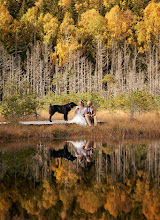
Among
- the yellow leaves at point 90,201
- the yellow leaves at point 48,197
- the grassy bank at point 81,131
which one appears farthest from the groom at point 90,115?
the yellow leaves at point 90,201

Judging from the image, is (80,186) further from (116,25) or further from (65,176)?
(116,25)

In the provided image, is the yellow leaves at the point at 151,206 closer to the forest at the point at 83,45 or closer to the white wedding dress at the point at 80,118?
the white wedding dress at the point at 80,118

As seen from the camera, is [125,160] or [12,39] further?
[12,39]

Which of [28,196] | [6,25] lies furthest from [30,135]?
[6,25]

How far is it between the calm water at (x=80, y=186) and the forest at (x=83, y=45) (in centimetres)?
2986

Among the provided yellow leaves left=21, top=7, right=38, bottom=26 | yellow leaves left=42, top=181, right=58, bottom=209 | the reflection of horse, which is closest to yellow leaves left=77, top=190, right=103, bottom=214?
yellow leaves left=42, top=181, right=58, bottom=209

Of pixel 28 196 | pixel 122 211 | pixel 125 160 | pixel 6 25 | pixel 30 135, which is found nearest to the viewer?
pixel 122 211

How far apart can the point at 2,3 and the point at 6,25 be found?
6.96 m

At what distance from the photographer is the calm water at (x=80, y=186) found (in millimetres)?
4383

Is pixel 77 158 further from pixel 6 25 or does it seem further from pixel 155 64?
pixel 155 64

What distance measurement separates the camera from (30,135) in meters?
14.7

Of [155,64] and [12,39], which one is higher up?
[12,39]

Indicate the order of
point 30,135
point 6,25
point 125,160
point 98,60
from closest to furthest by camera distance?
1. point 125,160
2. point 30,135
3. point 6,25
4. point 98,60

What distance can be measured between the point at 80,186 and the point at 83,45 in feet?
135
